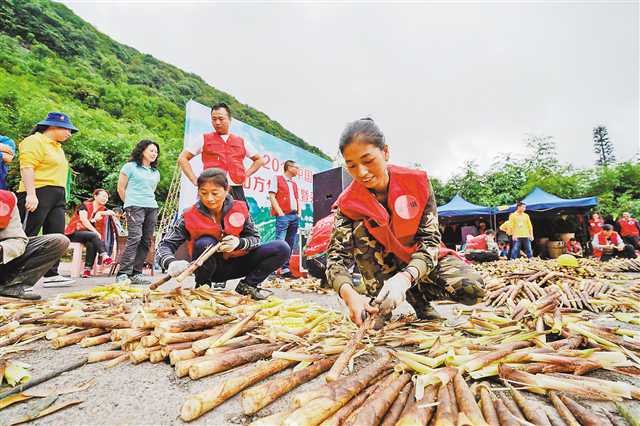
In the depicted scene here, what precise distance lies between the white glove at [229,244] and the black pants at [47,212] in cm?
232

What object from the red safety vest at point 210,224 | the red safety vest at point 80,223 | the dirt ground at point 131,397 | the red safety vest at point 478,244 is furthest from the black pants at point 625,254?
the red safety vest at point 80,223

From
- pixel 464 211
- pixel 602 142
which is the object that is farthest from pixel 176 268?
pixel 602 142

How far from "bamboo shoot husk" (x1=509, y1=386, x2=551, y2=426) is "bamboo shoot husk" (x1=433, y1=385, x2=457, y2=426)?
24 centimetres

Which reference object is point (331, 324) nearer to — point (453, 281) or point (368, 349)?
point (368, 349)

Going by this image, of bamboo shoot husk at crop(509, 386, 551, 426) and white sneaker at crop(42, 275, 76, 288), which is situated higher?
bamboo shoot husk at crop(509, 386, 551, 426)

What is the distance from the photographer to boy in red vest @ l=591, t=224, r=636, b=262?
34.2 feet

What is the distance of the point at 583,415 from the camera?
1.06 m

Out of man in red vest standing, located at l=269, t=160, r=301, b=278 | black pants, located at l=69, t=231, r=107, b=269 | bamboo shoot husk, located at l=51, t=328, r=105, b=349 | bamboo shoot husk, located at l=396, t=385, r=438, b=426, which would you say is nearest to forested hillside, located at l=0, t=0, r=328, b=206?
black pants, located at l=69, t=231, r=107, b=269

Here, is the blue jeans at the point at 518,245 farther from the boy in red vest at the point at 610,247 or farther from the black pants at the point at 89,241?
the black pants at the point at 89,241

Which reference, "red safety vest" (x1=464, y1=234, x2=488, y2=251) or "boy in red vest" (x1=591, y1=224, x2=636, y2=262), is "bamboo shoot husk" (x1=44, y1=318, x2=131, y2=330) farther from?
"boy in red vest" (x1=591, y1=224, x2=636, y2=262)

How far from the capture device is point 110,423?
112 centimetres

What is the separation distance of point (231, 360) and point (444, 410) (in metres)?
0.96

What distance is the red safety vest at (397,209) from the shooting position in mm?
2230

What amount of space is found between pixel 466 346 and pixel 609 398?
56 centimetres
